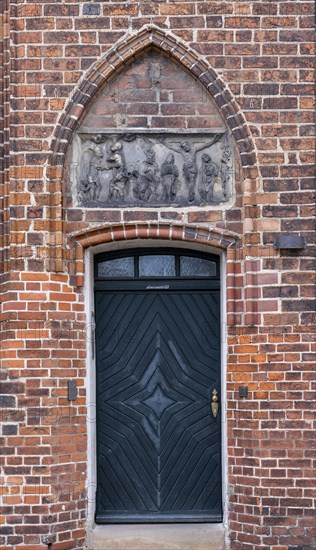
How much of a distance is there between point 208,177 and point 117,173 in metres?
0.85

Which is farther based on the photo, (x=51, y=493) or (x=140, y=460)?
(x=140, y=460)

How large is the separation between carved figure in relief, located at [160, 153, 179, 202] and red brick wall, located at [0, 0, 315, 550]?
0.66 ft

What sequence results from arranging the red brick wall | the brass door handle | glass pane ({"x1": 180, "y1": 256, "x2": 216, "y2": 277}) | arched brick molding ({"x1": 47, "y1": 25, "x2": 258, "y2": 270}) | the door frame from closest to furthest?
1. the red brick wall
2. arched brick molding ({"x1": 47, "y1": 25, "x2": 258, "y2": 270})
3. the door frame
4. the brass door handle
5. glass pane ({"x1": 180, "y1": 256, "x2": 216, "y2": 277})

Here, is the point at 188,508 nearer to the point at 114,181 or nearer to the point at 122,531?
the point at 122,531

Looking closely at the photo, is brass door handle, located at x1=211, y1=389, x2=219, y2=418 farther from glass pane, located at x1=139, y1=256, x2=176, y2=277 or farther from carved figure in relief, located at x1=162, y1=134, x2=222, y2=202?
carved figure in relief, located at x1=162, y1=134, x2=222, y2=202

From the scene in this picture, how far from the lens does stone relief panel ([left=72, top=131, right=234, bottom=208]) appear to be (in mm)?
8969

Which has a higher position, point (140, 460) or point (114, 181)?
point (114, 181)

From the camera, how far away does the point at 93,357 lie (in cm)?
916

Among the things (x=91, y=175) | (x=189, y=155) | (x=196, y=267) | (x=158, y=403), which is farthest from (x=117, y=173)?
(x=158, y=403)

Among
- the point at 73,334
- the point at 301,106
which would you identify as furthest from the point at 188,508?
the point at 301,106

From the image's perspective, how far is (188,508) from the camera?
9.20m

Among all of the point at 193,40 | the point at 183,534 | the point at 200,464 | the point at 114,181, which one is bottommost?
the point at 183,534

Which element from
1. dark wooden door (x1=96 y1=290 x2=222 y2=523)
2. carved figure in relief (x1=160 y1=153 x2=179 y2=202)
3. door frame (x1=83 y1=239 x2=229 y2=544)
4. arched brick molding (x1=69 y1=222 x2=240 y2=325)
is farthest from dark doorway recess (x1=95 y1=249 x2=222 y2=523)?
carved figure in relief (x1=160 y1=153 x2=179 y2=202)

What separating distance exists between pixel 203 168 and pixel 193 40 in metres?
1.17
